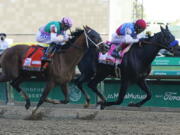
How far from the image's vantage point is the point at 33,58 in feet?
28.6

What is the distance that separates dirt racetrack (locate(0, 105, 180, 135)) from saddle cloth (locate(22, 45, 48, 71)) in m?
1.00

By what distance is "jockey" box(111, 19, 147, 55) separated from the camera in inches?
335

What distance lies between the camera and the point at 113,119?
862 cm

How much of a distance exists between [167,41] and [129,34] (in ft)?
2.49

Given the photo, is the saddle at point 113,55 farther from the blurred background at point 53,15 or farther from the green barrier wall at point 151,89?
Result: the blurred background at point 53,15

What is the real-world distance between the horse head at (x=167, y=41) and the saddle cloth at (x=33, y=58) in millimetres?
2343

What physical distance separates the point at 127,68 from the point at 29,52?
200 cm

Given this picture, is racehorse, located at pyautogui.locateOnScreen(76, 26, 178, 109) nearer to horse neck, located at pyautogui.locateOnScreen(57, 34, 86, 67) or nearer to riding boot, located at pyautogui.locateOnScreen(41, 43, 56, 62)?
horse neck, located at pyautogui.locateOnScreen(57, 34, 86, 67)

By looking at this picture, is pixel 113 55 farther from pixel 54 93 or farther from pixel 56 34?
pixel 54 93

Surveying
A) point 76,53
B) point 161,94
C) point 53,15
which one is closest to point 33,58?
point 76,53

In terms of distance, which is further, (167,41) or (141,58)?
(141,58)

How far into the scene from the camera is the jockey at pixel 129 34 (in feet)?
27.9

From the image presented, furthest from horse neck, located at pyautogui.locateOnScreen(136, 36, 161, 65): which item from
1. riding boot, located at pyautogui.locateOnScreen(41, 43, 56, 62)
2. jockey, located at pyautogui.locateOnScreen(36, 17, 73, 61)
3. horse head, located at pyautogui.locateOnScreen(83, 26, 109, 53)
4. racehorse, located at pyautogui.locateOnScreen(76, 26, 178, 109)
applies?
riding boot, located at pyautogui.locateOnScreen(41, 43, 56, 62)

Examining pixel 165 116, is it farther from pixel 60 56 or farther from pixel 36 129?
pixel 36 129
